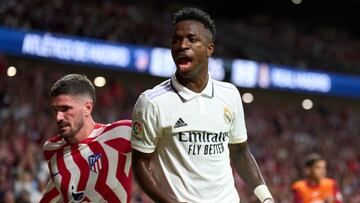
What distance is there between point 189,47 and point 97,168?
1186 millimetres

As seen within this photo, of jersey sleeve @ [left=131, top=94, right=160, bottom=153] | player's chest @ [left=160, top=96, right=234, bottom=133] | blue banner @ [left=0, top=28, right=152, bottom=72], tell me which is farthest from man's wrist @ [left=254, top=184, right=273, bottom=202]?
blue banner @ [left=0, top=28, right=152, bottom=72]

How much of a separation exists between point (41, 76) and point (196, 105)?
11.9 meters

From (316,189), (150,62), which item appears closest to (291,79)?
(150,62)

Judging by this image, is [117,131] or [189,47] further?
[117,131]

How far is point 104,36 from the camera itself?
55.7 feet

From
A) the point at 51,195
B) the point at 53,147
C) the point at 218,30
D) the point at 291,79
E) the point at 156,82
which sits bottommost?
the point at 51,195

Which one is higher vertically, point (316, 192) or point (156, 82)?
point (156, 82)

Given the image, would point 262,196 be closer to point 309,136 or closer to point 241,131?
point 241,131

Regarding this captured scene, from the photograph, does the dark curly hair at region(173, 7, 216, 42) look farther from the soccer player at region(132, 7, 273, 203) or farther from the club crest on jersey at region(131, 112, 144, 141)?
the club crest on jersey at region(131, 112, 144, 141)

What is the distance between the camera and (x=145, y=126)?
360 cm

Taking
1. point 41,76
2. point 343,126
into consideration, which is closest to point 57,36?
point 41,76

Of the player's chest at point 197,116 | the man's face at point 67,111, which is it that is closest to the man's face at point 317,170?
the man's face at point 67,111

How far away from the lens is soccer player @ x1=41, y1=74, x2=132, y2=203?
4328mm

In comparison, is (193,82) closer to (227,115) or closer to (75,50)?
(227,115)
